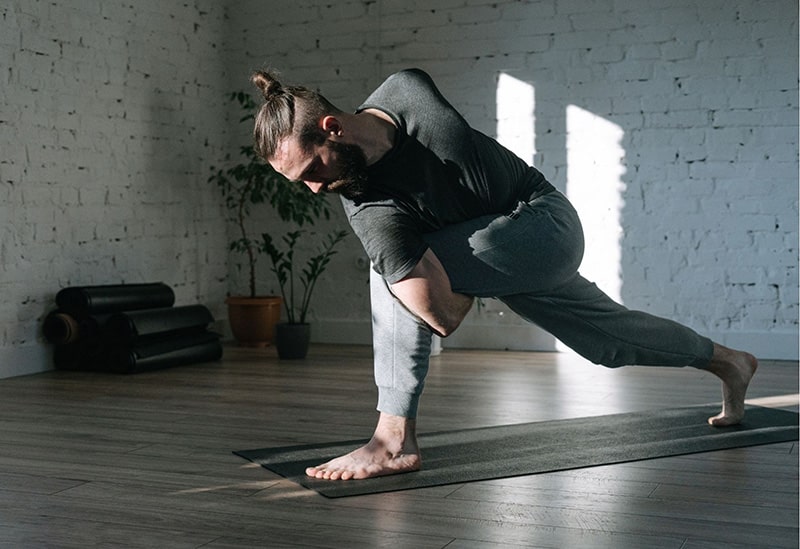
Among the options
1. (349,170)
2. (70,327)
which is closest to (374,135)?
(349,170)

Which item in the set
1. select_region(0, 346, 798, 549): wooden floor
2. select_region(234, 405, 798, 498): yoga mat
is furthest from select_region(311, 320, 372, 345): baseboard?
select_region(234, 405, 798, 498): yoga mat

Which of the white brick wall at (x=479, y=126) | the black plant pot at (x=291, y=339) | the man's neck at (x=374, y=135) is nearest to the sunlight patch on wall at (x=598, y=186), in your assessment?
the white brick wall at (x=479, y=126)

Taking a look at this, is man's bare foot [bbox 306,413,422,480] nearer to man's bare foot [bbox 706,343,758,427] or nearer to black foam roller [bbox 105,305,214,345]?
man's bare foot [bbox 706,343,758,427]

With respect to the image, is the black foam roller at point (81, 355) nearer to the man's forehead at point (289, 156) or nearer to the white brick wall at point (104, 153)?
the white brick wall at point (104, 153)

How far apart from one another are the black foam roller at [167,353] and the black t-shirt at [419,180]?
254 centimetres

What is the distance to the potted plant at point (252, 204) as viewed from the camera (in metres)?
5.76

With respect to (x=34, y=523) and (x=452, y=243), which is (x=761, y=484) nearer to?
(x=452, y=243)

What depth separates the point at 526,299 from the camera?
8.82 feet

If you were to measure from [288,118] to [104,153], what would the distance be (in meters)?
3.34

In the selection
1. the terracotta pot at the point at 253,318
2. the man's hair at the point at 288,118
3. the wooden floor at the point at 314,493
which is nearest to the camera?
the wooden floor at the point at 314,493

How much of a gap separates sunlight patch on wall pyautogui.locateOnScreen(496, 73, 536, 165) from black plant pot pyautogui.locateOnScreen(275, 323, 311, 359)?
5.11 ft

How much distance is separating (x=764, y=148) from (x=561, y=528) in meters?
3.70

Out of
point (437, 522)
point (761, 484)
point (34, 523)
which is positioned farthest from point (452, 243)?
point (34, 523)

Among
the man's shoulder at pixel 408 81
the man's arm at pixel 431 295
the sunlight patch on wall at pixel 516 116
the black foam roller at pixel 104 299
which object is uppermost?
the sunlight patch on wall at pixel 516 116
